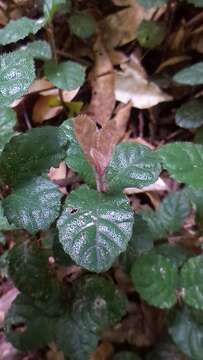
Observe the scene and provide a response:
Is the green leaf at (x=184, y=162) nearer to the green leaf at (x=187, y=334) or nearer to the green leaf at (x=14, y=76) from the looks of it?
the green leaf at (x=14, y=76)

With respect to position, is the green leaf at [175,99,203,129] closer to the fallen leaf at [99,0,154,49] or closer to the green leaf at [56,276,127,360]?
the fallen leaf at [99,0,154,49]

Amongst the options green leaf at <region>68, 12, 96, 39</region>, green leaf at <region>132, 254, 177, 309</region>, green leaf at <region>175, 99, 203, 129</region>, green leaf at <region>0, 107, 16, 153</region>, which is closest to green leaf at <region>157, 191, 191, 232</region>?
green leaf at <region>132, 254, 177, 309</region>

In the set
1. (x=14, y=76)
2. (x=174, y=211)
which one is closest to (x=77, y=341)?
(x=174, y=211)

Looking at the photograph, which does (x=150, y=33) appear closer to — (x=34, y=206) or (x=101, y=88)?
(x=101, y=88)

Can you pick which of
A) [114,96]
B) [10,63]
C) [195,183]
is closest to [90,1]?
[114,96]

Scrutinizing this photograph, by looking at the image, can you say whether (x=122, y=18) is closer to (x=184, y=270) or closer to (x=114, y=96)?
(x=114, y=96)

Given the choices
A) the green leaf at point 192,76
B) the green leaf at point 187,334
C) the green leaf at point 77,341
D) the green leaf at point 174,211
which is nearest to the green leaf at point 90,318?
the green leaf at point 77,341
